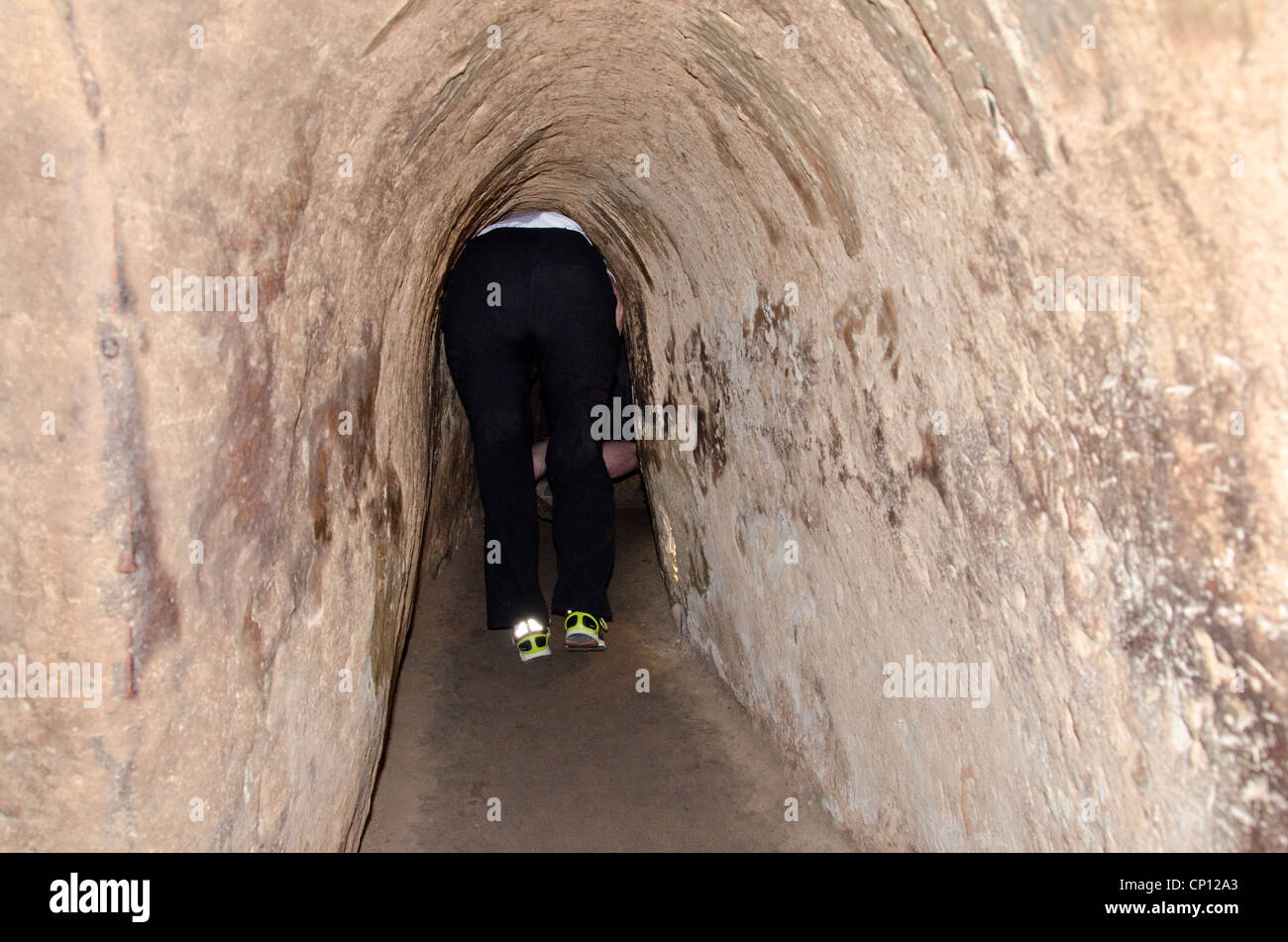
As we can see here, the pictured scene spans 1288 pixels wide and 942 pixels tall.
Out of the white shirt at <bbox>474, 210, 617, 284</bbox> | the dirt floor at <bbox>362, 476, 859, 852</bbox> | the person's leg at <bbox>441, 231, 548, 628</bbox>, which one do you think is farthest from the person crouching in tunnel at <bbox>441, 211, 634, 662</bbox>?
the white shirt at <bbox>474, 210, 617, 284</bbox>

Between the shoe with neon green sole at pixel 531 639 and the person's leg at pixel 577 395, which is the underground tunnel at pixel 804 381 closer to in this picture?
the person's leg at pixel 577 395

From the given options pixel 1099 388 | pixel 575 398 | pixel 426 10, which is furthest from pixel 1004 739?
pixel 575 398

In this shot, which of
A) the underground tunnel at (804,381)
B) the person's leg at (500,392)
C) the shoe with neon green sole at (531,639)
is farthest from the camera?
the shoe with neon green sole at (531,639)

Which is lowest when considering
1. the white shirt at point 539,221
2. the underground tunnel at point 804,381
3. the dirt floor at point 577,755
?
the dirt floor at point 577,755

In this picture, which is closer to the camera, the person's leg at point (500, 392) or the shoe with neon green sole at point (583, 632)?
the person's leg at point (500, 392)

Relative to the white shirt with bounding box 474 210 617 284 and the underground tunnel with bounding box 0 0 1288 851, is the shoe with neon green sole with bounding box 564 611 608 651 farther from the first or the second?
the white shirt with bounding box 474 210 617 284

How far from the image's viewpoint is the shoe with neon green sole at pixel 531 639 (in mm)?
3549

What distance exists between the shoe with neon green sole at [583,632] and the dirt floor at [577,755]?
0.04 metres

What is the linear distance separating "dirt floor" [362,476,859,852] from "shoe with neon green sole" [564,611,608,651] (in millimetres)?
45

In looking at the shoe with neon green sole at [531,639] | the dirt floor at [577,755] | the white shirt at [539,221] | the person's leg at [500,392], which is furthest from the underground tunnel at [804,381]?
the white shirt at [539,221]

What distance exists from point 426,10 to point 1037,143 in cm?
101

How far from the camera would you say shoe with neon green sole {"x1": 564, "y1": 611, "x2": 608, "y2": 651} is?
3.57 m

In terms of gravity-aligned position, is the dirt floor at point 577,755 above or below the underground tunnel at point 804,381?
below

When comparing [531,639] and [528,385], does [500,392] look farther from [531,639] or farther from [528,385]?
[531,639]
